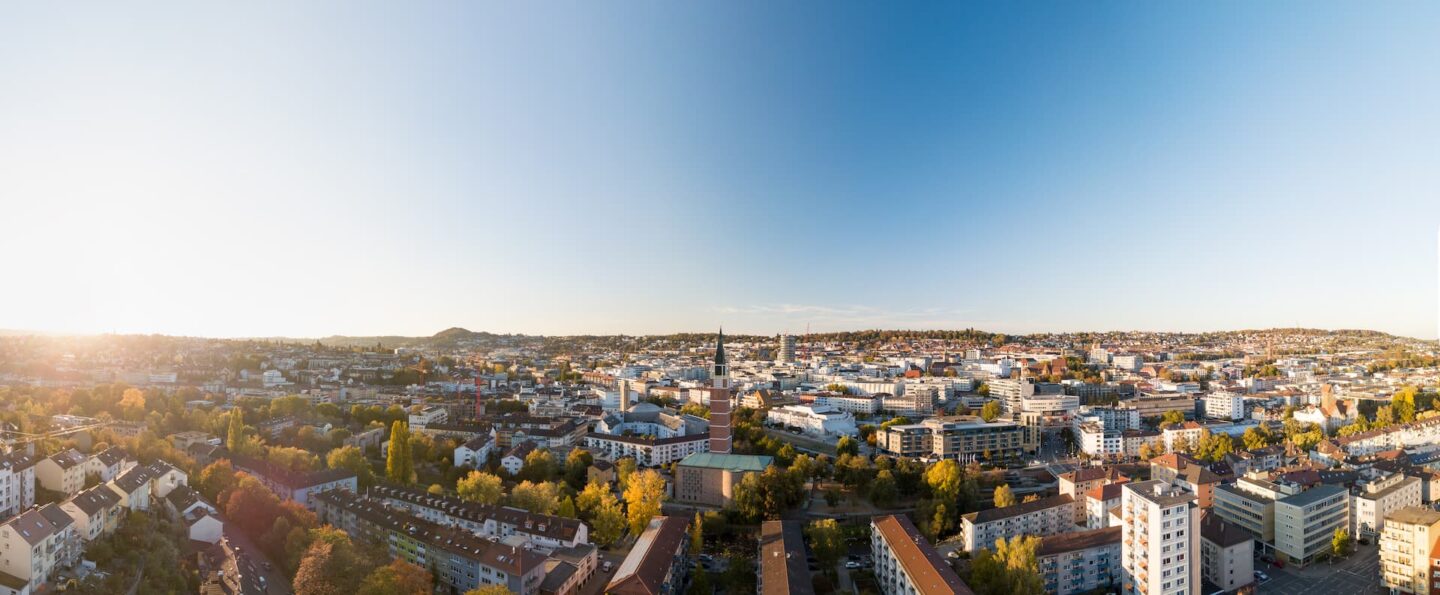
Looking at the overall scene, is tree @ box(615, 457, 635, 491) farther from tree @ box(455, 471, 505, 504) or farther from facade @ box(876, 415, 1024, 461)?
facade @ box(876, 415, 1024, 461)

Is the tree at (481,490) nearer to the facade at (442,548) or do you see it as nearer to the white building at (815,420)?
the facade at (442,548)

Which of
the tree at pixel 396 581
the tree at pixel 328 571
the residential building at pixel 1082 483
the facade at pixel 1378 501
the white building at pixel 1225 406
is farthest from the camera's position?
the white building at pixel 1225 406

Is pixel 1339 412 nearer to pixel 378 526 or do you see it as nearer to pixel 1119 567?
pixel 1119 567

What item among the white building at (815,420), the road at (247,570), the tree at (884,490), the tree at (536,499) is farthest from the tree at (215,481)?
the white building at (815,420)

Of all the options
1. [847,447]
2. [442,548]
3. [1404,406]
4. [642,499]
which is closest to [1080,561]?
[642,499]

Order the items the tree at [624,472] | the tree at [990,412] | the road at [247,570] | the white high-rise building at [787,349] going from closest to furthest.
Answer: the road at [247,570], the tree at [624,472], the tree at [990,412], the white high-rise building at [787,349]

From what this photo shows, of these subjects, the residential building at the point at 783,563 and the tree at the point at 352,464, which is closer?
the residential building at the point at 783,563
